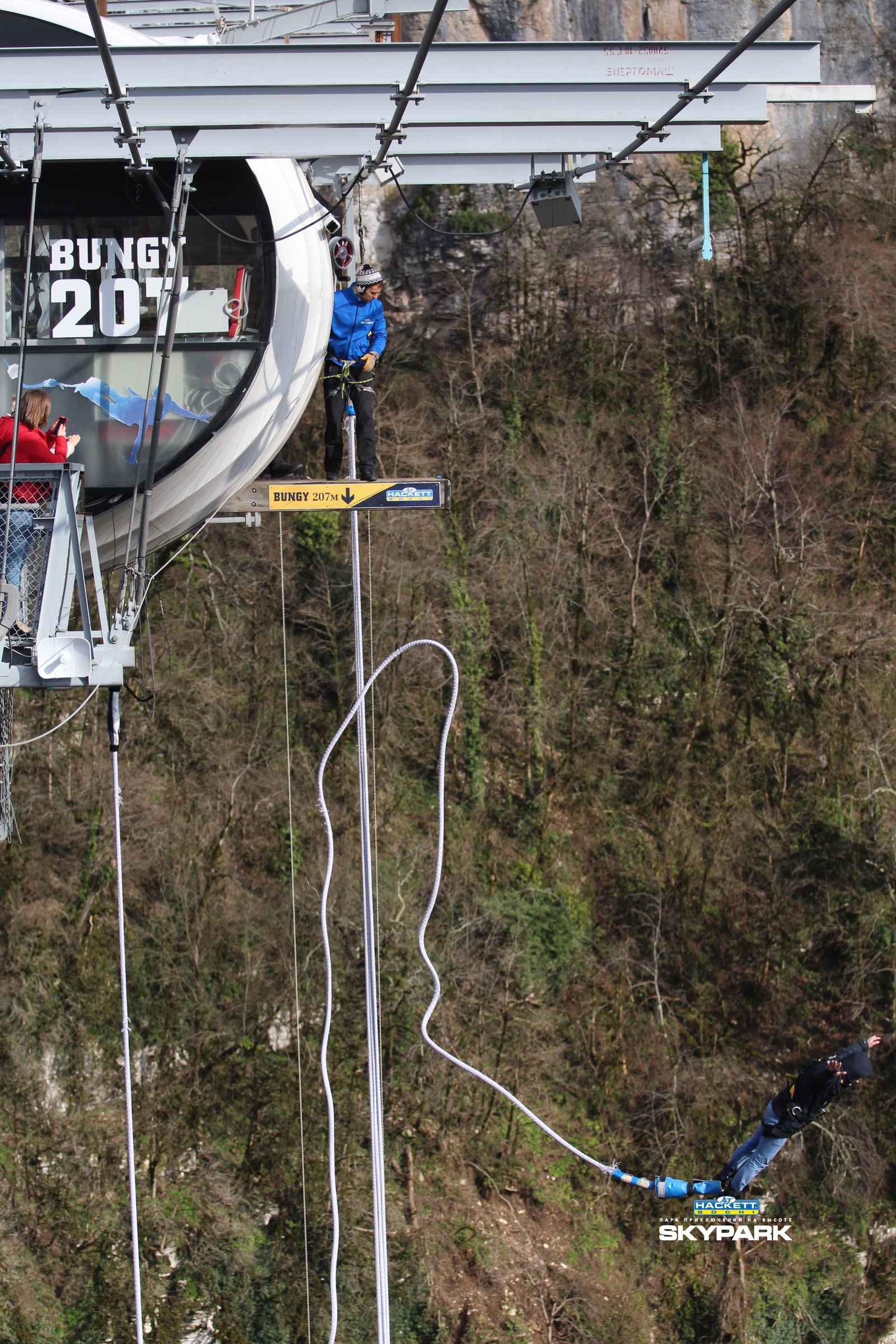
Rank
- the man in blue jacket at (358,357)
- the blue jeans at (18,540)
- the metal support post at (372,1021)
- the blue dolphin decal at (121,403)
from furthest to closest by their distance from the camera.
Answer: the man in blue jacket at (358,357)
the blue dolphin decal at (121,403)
the metal support post at (372,1021)
the blue jeans at (18,540)

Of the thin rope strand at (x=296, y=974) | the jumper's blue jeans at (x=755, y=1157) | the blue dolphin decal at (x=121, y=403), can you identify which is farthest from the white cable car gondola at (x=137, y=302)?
the thin rope strand at (x=296, y=974)

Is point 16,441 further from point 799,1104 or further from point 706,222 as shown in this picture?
point 799,1104

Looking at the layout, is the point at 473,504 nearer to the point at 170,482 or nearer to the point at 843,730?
the point at 843,730

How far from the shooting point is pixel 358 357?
8.82 m

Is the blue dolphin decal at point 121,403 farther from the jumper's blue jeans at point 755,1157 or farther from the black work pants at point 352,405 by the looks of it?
the jumper's blue jeans at point 755,1157

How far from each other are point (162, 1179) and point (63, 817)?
15.6ft

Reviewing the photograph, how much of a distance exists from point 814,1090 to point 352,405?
5.31 m

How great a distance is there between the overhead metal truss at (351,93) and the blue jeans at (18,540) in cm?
194

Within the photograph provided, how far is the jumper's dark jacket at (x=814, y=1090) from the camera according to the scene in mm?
8766

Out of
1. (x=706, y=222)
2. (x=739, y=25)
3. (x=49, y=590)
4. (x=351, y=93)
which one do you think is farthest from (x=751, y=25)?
(x=49, y=590)

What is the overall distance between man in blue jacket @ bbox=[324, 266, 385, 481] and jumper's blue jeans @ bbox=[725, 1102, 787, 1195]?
503 centimetres

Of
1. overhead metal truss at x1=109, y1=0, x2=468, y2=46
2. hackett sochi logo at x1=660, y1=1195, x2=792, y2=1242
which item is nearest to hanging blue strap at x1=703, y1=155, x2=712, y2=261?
overhead metal truss at x1=109, y1=0, x2=468, y2=46

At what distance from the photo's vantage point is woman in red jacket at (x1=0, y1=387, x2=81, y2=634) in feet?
22.7

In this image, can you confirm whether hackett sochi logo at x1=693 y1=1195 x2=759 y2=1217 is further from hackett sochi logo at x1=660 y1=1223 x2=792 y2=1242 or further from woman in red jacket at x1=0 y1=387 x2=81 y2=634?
woman in red jacket at x1=0 y1=387 x2=81 y2=634
